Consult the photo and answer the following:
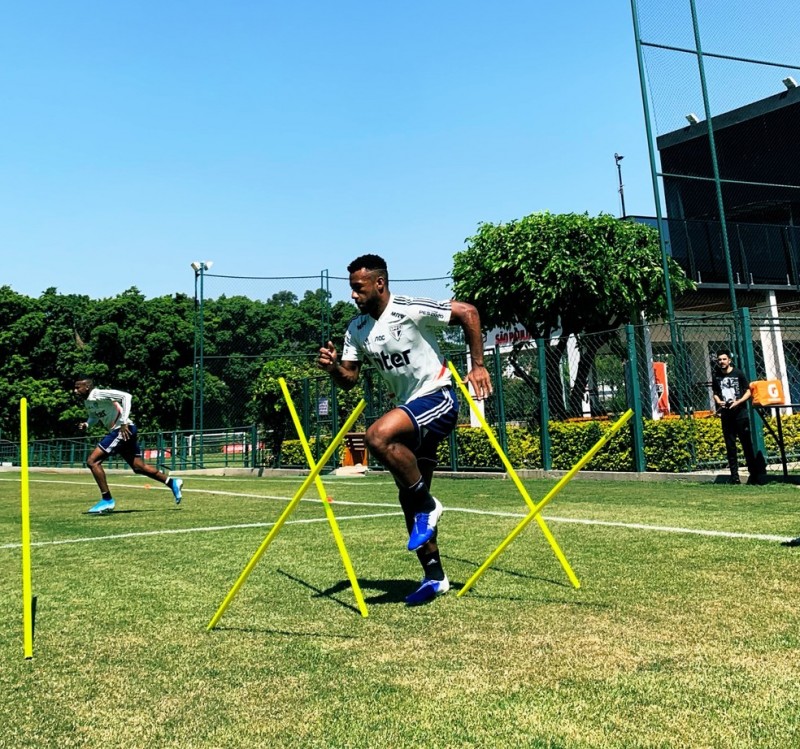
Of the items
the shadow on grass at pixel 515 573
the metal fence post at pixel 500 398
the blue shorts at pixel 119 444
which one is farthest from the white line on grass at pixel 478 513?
the metal fence post at pixel 500 398

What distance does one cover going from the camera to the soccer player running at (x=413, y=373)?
4.45 meters

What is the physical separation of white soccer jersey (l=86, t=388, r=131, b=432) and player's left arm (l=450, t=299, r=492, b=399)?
8005mm

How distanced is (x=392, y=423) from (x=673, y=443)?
10.2 meters

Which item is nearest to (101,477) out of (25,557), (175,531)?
(175,531)

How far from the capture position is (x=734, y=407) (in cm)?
1153

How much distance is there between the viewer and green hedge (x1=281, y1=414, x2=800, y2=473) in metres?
13.5

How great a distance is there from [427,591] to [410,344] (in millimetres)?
1368

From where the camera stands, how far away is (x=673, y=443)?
44.5ft

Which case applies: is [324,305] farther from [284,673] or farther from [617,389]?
[284,673]

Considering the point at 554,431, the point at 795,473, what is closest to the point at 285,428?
the point at 554,431

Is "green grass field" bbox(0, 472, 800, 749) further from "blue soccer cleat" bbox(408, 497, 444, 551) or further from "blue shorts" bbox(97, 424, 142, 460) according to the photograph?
"blue shorts" bbox(97, 424, 142, 460)

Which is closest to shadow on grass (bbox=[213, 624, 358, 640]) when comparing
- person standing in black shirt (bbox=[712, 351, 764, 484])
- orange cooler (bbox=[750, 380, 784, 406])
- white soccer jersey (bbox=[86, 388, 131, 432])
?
white soccer jersey (bbox=[86, 388, 131, 432])

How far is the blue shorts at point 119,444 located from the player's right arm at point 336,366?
7.37 metres

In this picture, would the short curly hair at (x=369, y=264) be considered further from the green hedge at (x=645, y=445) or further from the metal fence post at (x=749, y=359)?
the green hedge at (x=645, y=445)
